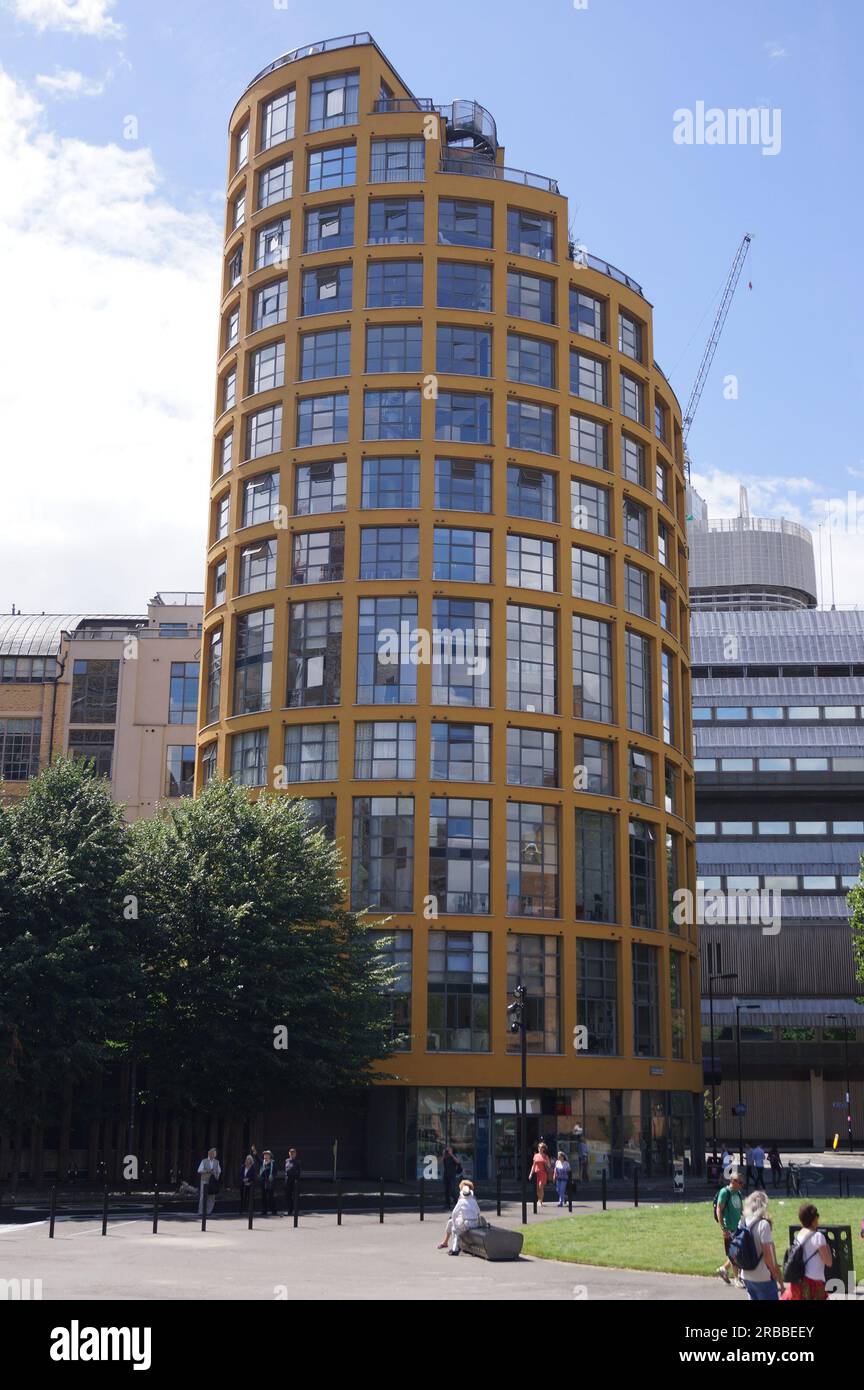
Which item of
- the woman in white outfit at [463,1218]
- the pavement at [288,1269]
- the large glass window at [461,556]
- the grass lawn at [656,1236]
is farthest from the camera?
the large glass window at [461,556]

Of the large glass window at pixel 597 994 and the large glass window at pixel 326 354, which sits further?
the large glass window at pixel 326 354

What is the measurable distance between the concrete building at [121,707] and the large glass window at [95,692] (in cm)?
6

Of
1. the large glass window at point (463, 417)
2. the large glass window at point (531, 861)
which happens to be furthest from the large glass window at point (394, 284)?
the large glass window at point (531, 861)

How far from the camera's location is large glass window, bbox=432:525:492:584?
58.0 m

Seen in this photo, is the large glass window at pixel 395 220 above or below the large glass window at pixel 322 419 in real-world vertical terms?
above

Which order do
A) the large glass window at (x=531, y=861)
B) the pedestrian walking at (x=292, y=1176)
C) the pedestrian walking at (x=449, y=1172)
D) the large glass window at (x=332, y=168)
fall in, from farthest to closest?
the large glass window at (x=332, y=168)
the large glass window at (x=531, y=861)
the pedestrian walking at (x=449, y=1172)
the pedestrian walking at (x=292, y=1176)

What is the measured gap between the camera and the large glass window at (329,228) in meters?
61.6

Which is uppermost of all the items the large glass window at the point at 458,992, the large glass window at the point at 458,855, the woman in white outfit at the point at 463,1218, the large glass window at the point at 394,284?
the large glass window at the point at 394,284

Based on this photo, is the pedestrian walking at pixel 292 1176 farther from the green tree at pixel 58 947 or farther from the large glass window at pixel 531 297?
the large glass window at pixel 531 297

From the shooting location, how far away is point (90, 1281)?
69.9 feet

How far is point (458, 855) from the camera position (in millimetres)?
55062

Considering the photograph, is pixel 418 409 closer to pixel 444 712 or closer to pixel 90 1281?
pixel 444 712

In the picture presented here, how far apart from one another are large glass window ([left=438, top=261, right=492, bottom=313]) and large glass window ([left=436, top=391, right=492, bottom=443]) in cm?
378
